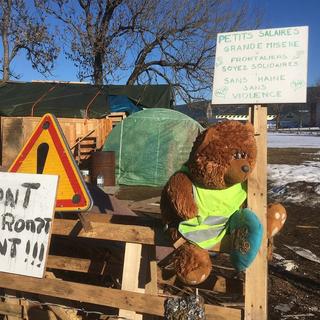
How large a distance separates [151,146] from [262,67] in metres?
11.4

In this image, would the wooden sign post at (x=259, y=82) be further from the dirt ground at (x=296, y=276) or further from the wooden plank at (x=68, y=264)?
the dirt ground at (x=296, y=276)

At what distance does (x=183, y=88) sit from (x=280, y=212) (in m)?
20.3

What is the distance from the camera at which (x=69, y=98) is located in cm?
1614

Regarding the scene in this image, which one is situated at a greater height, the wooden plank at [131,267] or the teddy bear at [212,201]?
the teddy bear at [212,201]

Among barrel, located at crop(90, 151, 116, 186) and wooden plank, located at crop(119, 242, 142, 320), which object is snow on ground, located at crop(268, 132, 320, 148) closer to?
barrel, located at crop(90, 151, 116, 186)

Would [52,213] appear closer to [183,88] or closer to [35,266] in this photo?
[35,266]

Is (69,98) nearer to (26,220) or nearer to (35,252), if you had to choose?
(26,220)

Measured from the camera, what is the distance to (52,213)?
10.1 feet

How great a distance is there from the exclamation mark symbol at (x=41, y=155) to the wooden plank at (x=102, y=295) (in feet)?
2.36

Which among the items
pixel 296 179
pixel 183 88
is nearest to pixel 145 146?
pixel 296 179

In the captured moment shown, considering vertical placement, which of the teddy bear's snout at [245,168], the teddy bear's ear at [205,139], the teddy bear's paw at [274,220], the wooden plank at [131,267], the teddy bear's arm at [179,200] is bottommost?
the wooden plank at [131,267]

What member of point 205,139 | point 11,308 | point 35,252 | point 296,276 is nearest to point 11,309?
point 11,308

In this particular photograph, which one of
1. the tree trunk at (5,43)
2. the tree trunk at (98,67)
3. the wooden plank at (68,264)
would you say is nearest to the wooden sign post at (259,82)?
the wooden plank at (68,264)

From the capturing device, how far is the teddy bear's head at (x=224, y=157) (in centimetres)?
269
